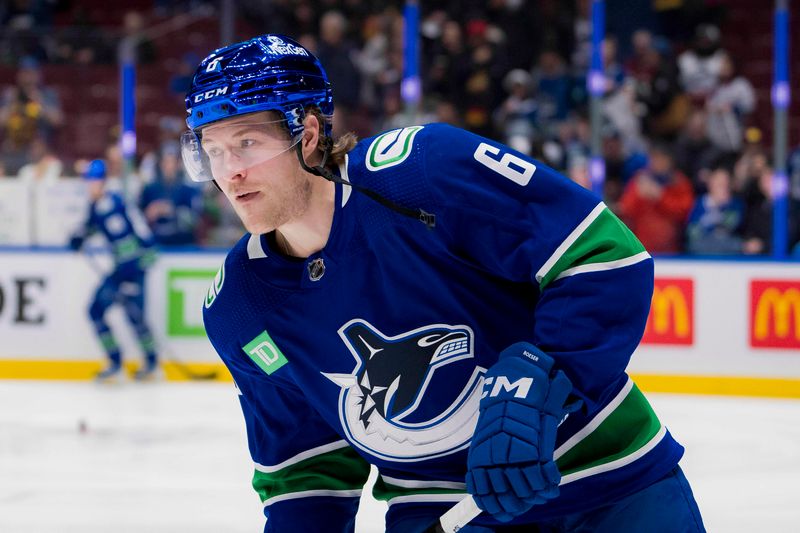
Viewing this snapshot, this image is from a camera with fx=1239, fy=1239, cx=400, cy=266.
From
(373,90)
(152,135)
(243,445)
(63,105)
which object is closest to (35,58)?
(63,105)

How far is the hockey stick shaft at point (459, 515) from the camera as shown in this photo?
162 cm

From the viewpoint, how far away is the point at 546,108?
23.1 feet

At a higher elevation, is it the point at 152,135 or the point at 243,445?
the point at 152,135

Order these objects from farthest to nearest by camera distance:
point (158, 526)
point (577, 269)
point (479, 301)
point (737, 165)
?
1. point (737, 165)
2. point (158, 526)
3. point (479, 301)
4. point (577, 269)

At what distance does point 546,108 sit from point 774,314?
174cm

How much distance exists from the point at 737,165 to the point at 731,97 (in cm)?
73

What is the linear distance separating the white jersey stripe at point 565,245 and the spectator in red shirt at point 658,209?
5094 mm

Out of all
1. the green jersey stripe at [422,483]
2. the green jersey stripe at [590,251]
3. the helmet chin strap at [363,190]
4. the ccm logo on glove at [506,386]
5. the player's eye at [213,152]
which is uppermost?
the player's eye at [213,152]

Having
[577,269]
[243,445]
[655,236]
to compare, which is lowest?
A: [243,445]

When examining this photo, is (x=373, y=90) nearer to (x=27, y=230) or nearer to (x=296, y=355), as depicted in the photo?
(x=27, y=230)

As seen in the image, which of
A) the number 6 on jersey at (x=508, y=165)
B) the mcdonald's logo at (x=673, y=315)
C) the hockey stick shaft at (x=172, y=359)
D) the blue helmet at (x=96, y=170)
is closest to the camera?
the number 6 on jersey at (x=508, y=165)

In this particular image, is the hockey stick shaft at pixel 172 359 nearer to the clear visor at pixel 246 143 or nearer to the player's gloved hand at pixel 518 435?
the clear visor at pixel 246 143

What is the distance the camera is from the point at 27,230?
281 inches

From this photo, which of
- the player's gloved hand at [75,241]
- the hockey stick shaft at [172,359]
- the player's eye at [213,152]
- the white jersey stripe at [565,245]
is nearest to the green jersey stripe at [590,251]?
the white jersey stripe at [565,245]
